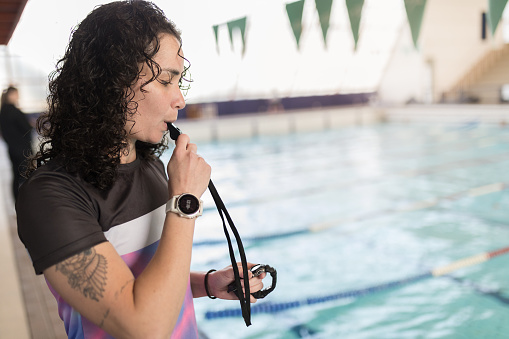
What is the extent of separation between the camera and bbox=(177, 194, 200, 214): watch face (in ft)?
2.86

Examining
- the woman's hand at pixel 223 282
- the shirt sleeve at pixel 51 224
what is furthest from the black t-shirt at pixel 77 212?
the woman's hand at pixel 223 282

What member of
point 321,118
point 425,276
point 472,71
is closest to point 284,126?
Answer: point 321,118

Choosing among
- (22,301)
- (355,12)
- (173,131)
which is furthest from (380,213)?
(173,131)

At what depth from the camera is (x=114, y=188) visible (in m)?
0.94

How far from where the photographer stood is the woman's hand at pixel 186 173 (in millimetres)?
899

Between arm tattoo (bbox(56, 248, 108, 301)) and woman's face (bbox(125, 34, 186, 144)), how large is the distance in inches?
11.5

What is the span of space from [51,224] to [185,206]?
0.24m

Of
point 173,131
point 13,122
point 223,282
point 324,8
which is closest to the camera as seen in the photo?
point 173,131

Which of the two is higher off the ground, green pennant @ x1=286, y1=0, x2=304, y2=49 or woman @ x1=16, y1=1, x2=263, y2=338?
green pennant @ x1=286, y1=0, x2=304, y2=49

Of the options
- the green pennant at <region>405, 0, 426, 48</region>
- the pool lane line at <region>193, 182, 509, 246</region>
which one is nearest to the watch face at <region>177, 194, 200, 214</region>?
the green pennant at <region>405, 0, 426, 48</region>

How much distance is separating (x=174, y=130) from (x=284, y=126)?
15409 mm

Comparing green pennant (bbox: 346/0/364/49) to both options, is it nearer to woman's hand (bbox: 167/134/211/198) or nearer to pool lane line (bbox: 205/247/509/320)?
pool lane line (bbox: 205/247/509/320)

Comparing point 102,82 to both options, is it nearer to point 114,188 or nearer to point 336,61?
point 114,188

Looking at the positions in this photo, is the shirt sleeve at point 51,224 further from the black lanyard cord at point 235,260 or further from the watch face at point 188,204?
the black lanyard cord at point 235,260
